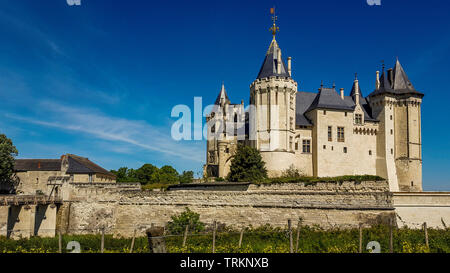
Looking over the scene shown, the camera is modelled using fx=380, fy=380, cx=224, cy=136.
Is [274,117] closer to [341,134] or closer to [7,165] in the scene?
[341,134]

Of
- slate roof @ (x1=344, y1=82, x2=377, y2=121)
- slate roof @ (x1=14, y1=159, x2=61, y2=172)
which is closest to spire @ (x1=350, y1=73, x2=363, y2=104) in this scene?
slate roof @ (x1=344, y1=82, x2=377, y2=121)

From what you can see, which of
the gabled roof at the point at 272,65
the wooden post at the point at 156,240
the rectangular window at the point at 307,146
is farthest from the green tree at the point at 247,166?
the wooden post at the point at 156,240

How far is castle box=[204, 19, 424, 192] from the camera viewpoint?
116 feet

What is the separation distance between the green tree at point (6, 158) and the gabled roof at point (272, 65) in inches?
1050

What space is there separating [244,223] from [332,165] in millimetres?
15407

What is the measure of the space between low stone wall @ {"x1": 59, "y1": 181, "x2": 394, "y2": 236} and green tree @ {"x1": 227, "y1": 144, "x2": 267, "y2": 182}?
4.63 meters

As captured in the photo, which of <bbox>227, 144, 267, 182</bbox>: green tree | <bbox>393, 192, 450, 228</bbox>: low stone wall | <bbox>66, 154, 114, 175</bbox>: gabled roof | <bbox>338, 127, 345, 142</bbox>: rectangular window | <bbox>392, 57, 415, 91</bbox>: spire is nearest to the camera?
<bbox>393, 192, 450, 228</bbox>: low stone wall

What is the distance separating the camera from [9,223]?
29.0 m

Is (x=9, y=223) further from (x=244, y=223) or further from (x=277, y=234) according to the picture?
(x=277, y=234)

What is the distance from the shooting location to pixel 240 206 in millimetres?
26250

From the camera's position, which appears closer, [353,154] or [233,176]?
[233,176]

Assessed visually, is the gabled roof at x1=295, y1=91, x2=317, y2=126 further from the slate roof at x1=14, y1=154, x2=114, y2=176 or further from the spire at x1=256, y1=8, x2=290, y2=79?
the slate roof at x1=14, y1=154, x2=114, y2=176
